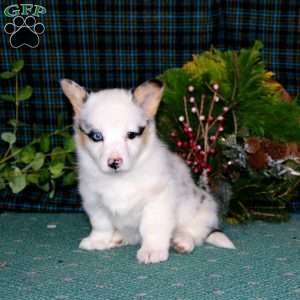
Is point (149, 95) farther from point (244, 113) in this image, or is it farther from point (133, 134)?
point (244, 113)

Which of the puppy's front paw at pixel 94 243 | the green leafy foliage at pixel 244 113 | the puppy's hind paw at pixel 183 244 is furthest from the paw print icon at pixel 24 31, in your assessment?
the puppy's hind paw at pixel 183 244

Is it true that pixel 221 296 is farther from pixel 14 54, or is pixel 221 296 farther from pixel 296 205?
pixel 14 54

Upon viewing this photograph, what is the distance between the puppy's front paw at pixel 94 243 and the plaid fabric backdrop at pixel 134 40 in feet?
1.63

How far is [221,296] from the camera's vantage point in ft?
5.07

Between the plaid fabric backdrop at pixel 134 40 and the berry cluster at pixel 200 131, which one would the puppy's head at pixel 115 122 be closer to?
the berry cluster at pixel 200 131

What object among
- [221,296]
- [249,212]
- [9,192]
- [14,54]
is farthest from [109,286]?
[14,54]

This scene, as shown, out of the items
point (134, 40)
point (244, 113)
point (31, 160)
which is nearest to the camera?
point (244, 113)

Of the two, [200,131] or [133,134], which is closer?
[133,134]

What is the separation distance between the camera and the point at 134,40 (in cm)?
246

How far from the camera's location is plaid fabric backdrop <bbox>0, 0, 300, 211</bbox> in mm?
2424

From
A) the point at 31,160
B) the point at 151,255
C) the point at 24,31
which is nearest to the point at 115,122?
the point at 151,255

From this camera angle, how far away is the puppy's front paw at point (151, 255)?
5.87 ft

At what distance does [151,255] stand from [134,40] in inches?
39.4

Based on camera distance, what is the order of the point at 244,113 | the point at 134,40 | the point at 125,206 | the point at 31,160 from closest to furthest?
the point at 125,206 < the point at 244,113 < the point at 31,160 < the point at 134,40
